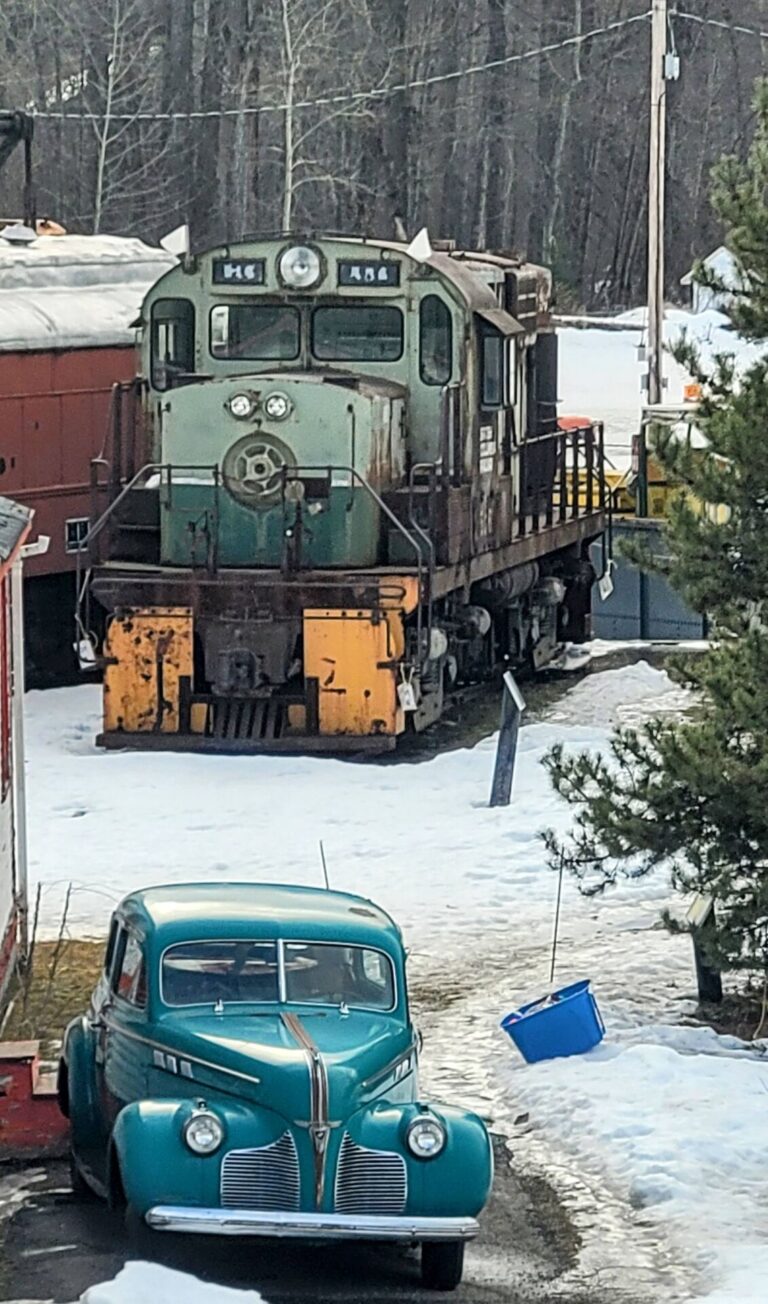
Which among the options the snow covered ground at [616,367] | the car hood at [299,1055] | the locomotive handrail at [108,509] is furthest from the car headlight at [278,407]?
the snow covered ground at [616,367]

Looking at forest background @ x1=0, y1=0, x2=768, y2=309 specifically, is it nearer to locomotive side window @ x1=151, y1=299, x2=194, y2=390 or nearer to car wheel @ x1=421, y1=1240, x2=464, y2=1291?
locomotive side window @ x1=151, y1=299, x2=194, y2=390

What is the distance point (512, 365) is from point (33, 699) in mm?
4749

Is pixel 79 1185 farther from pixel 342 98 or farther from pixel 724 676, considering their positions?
pixel 342 98

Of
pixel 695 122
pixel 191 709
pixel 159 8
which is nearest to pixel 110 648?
pixel 191 709

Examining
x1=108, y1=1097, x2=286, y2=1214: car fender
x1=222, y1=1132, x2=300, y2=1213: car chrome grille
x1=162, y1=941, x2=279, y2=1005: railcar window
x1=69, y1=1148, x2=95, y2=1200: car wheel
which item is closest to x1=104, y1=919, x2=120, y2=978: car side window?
x1=162, y1=941, x2=279, y2=1005: railcar window

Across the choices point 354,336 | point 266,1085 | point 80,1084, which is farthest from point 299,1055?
point 354,336

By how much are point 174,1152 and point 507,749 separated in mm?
8024

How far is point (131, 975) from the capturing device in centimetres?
933

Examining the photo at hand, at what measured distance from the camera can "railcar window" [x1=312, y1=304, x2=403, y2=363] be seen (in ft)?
62.3

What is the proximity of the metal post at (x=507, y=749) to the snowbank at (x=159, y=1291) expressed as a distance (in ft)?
27.4

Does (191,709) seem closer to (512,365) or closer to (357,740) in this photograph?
(357,740)

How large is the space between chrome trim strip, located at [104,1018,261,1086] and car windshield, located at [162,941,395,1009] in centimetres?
21

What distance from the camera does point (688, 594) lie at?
38.1 feet

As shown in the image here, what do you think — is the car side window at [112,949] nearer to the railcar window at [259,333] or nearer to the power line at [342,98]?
the railcar window at [259,333]
